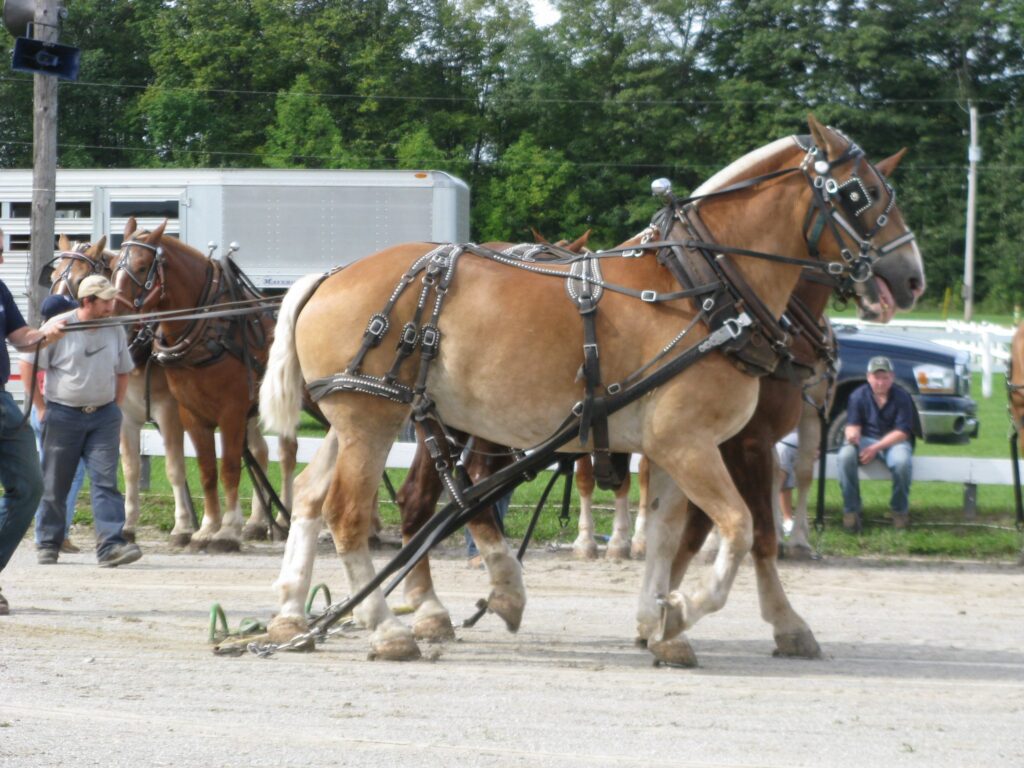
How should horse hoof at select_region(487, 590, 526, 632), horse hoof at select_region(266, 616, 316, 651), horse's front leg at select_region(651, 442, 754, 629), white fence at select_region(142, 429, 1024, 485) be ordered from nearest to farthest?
horse's front leg at select_region(651, 442, 754, 629), horse hoof at select_region(266, 616, 316, 651), horse hoof at select_region(487, 590, 526, 632), white fence at select_region(142, 429, 1024, 485)

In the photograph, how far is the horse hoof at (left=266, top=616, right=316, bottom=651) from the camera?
7098 mm

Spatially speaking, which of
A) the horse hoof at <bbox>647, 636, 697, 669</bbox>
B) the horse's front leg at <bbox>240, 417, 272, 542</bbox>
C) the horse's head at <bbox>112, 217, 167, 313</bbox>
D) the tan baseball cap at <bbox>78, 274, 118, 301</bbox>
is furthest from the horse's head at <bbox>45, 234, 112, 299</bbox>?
the horse hoof at <bbox>647, 636, 697, 669</bbox>

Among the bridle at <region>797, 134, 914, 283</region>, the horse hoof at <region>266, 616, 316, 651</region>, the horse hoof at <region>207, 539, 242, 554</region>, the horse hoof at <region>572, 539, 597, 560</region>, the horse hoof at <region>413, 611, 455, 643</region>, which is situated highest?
the bridle at <region>797, 134, 914, 283</region>

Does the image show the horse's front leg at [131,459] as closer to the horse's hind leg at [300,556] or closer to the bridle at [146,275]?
the bridle at [146,275]

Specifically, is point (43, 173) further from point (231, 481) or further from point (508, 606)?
point (508, 606)

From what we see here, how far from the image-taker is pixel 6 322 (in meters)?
8.14

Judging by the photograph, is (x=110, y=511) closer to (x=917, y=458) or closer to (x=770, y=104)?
(x=917, y=458)

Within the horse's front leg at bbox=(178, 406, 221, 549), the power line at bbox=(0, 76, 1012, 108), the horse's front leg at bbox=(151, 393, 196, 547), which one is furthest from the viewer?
the power line at bbox=(0, 76, 1012, 108)

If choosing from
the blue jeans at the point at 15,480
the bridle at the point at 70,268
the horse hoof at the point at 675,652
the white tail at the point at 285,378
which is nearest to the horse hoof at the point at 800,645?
the horse hoof at the point at 675,652

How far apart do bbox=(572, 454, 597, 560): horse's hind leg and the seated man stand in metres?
2.20

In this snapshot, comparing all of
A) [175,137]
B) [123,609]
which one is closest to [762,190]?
[123,609]

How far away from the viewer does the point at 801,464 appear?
11.2 m

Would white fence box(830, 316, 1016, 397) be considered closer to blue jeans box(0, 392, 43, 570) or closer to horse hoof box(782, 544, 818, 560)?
horse hoof box(782, 544, 818, 560)

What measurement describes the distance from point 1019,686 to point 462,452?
117 inches
